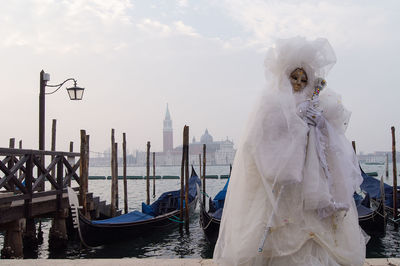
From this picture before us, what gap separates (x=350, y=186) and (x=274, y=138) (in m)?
0.38

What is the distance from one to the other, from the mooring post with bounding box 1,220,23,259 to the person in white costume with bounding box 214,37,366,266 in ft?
14.9

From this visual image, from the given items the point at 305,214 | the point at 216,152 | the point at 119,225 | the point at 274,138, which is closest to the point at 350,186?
the point at 305,214

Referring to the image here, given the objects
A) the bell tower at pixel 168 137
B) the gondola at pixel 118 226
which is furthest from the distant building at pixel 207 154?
the gondola at pixel 118 226

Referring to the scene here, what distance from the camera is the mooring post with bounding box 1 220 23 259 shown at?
5.45 meters

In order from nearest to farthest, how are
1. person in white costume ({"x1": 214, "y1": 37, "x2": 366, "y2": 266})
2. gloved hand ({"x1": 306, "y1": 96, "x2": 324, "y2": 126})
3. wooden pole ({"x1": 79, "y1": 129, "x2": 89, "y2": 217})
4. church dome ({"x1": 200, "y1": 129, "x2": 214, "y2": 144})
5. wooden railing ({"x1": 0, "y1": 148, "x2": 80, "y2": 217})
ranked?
1. person in white costume ({"x1": 214, "y1": 37, "x2": 366, "y2": 266})
2. gloved hand ({"x1": 306, "y1": 96, "x2": 324, "y2": 126})
3. wooden railing ({"x1": 0, "y1": 148, "x2": 80, "y2": 217})
4. wooden pole ({"x1": 79, "y1": 129, "x2": 89, "y2": 217})
5. church dome ({"x1": 200, "y1": 129, "x2": 214, "y2": 144})

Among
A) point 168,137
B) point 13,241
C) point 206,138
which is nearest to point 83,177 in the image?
point 13,241

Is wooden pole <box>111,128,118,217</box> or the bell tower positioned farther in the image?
the bell tower

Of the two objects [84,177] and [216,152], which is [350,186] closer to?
[84,177]

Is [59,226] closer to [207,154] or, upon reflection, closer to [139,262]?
[139,262]

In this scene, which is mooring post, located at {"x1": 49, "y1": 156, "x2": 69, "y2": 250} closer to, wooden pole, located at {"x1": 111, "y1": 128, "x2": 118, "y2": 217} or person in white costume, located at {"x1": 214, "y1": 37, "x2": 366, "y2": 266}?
wooden pole, located at {"x1": 111, "y1": 128, "x2": 118, "y2": 217}

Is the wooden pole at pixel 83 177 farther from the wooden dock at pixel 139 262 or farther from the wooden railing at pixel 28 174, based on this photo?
the wooden dock at pixel 139 262

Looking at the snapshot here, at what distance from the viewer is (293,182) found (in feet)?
5.34

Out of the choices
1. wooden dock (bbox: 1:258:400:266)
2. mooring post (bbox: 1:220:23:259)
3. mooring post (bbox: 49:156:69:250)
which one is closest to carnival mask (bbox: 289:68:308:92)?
wooden dock (bbox: 1:258:400:266)

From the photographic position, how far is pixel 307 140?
1.73 m
